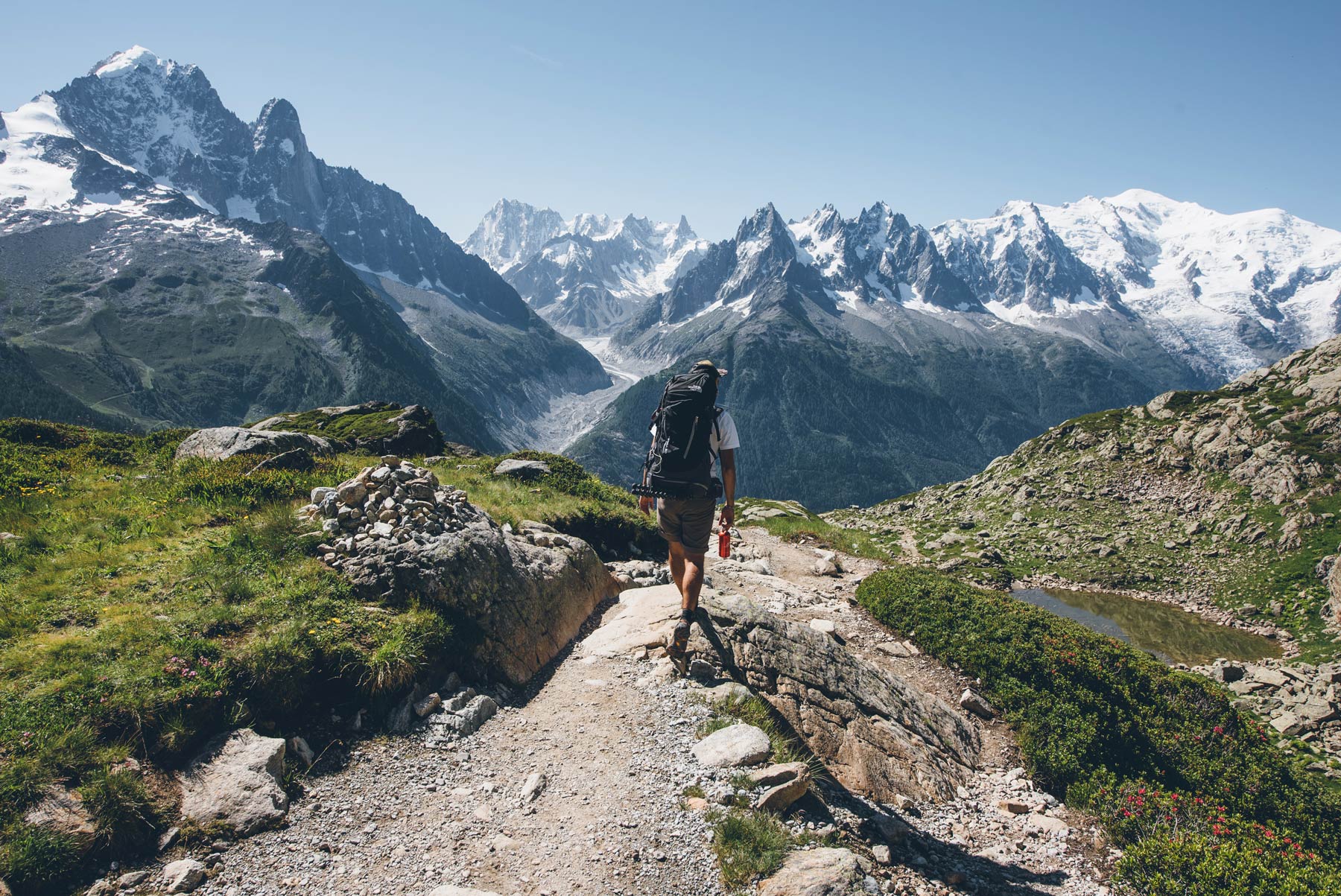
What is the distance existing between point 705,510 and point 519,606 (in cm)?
463

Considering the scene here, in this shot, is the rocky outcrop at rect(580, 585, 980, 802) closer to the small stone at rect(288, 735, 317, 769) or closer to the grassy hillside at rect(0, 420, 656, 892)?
the grassy hillside at rect(0, 420, 656, 892)

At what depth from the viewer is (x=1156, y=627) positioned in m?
38.1

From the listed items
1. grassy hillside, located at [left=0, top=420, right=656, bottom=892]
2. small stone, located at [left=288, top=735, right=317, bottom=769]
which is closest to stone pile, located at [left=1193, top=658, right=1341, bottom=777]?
grassy hillside, located at [left=0, top=420, right=656, bottom=892]

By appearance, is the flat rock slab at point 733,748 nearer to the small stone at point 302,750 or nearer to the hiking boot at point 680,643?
the hiking boot at point 680,643

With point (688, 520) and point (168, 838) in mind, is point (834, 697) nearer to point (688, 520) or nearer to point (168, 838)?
point (688, 520)

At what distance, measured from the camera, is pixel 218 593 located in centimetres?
1070

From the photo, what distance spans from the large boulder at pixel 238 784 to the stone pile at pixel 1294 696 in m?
30.0

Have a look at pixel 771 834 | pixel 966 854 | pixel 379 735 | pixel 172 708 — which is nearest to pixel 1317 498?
pixel 966 854

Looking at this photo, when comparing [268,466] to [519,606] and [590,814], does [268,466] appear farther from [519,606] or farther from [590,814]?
[590,814]

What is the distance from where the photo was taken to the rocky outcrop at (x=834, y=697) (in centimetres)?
1084

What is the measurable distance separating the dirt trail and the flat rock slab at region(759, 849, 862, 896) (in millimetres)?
439

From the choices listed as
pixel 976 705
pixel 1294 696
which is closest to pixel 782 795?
pixel 976 705

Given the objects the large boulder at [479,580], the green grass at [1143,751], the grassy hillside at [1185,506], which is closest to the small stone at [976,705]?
the green grass at [1143,751]

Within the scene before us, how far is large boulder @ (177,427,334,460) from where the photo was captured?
72.0ft
